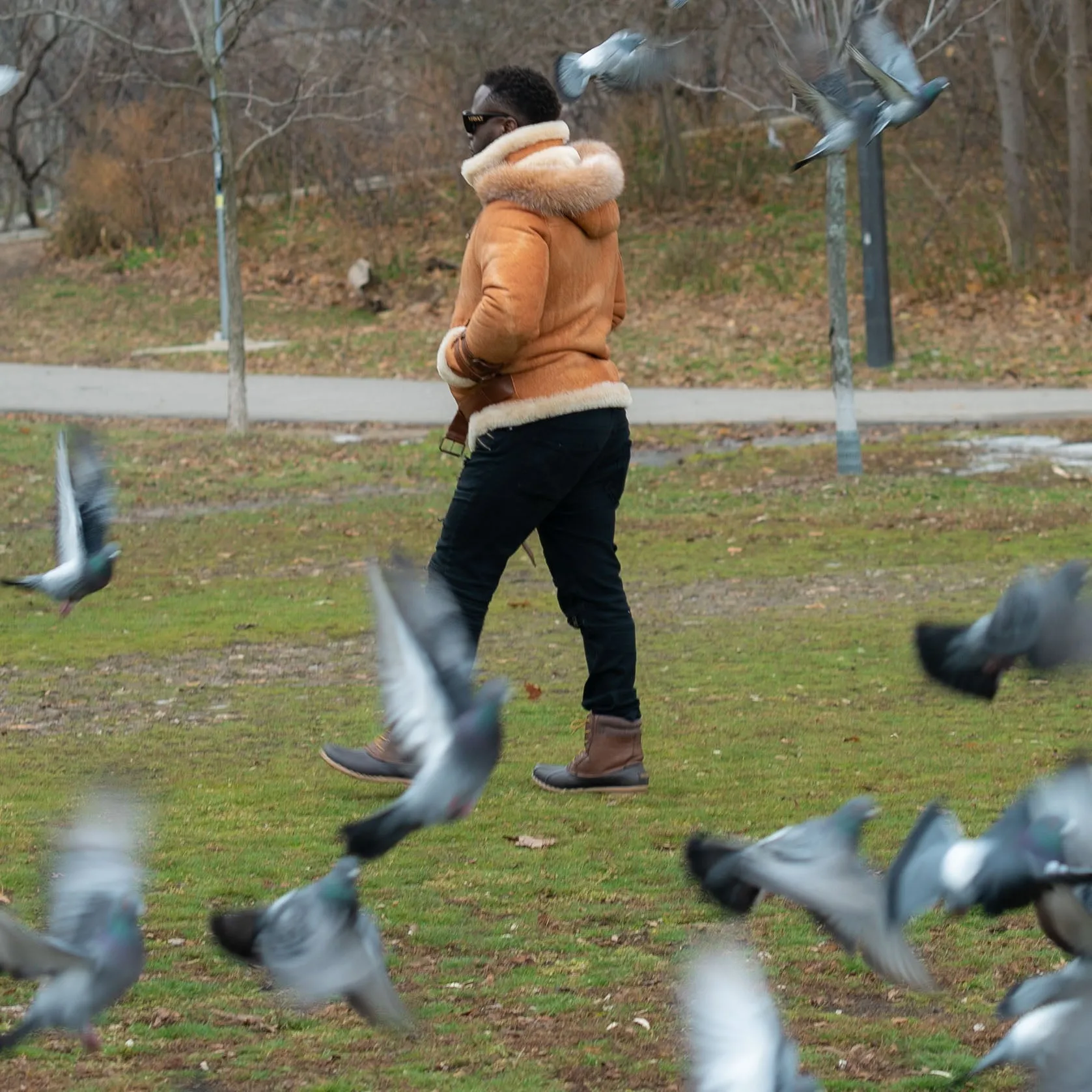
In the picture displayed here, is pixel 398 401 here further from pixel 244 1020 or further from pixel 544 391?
pixel 244 1020

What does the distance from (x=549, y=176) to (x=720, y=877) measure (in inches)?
105

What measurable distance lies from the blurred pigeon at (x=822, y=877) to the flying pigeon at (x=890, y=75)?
2168mm

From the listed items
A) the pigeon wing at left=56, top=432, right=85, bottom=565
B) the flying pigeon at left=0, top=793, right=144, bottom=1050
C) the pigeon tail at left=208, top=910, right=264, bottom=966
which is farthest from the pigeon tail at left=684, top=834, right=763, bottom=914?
the pigeon wing at left=56, top=432, right=85, bottom=565

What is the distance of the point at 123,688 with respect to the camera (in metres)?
7.48

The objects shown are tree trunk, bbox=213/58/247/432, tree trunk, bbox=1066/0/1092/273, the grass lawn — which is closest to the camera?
the grass lawn

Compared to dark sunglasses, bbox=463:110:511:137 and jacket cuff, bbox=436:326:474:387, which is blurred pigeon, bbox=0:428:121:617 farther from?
dark sunglasses, bbox=463:110:511:137

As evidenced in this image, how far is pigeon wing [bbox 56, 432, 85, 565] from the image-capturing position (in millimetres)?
4641

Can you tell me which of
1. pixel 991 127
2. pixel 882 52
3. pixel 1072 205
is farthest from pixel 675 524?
pixel 991 127

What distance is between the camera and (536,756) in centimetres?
618

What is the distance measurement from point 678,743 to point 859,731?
711mm

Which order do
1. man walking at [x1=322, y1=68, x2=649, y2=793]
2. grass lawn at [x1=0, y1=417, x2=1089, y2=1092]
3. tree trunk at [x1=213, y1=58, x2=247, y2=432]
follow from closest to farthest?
grass lawn at [x1=0, y1=417, x2=1089, y2=1092], man walking at [x1=322, y1=68, x2=649, y2=793], tree trunk at [x1=213, y1=58, x2=247, y2=432]

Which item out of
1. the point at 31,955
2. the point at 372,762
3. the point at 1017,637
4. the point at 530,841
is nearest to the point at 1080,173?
the point at 372,762

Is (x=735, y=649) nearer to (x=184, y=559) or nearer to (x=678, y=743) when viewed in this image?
(x=678, y=743)

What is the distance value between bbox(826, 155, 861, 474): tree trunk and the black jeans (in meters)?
8.01
